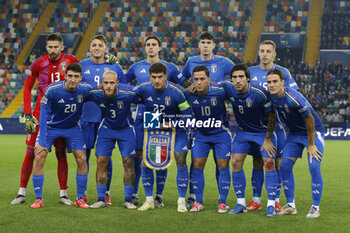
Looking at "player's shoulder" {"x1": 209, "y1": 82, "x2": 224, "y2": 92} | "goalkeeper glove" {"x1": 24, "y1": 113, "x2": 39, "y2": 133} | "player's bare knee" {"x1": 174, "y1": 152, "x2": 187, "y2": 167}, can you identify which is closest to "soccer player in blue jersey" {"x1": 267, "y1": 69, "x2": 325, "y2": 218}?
"player's shoulder" {"x1": 209, "y1": 82, "x2": 224, "y2": 92}

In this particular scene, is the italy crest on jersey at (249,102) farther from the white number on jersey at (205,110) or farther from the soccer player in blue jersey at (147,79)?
the soccer player in blue jersey at (147,79)

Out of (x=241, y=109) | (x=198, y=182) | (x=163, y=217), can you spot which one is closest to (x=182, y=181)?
(x=198, y=182)

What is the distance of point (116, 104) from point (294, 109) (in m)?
2.45

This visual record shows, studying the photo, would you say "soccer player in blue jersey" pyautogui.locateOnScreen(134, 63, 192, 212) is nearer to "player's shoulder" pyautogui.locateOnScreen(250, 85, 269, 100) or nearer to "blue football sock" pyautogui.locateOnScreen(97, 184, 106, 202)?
"blue football sock" pyautogui.locateOnScreen(97, 184, 106, 202)

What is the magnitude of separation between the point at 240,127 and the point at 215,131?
1.14 feet

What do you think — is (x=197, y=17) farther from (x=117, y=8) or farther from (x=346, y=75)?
(x=346, y=75)

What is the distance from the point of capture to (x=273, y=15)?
106ft

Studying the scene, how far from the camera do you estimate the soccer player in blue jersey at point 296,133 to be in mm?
6375

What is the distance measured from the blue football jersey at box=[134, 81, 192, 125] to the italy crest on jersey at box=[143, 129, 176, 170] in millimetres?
245

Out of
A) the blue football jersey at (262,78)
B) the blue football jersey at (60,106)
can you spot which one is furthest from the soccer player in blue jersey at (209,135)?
the blue football jersey at (60,106)

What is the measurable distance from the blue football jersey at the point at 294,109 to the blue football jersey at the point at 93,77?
256cm

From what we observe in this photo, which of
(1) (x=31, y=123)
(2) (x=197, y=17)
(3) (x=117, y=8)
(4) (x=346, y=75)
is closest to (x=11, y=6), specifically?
(3) (x=117, y=8)

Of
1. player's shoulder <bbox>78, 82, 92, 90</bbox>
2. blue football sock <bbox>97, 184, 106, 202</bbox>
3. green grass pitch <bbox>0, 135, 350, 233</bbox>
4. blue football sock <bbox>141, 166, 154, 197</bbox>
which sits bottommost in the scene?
green grass pitch <bbox>0, 135, 350, 233</bbox>

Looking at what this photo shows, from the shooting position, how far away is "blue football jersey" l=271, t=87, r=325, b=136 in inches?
250
